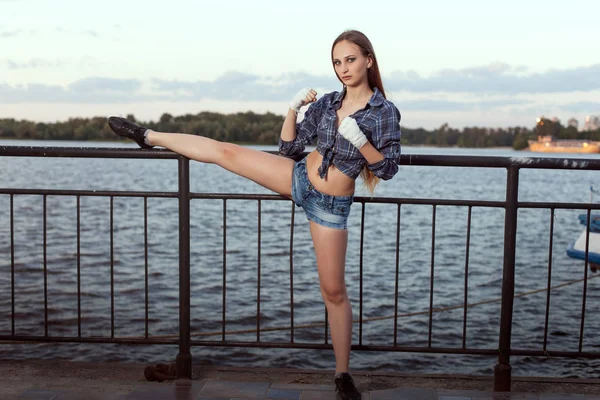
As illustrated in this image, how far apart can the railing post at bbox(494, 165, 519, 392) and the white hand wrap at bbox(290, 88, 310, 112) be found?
3.78 ft

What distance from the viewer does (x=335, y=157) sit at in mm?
3062

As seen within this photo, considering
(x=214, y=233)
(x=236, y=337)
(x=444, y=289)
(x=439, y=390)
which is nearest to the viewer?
(x=439, y=390)

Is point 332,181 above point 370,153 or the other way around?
the other way around

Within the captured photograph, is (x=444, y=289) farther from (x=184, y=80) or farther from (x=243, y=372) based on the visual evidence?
(x=184, y=80)

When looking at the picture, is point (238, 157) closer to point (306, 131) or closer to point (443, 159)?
point (306, 131)

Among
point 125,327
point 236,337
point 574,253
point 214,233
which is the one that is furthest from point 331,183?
point 214,233

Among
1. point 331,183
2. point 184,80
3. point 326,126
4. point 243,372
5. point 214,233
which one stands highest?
point 184,80

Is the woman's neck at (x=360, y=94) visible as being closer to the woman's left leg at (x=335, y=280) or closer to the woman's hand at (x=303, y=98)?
the woman's hand at (x=303, y=98)

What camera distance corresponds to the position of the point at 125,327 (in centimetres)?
896

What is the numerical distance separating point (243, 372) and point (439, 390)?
1092mm

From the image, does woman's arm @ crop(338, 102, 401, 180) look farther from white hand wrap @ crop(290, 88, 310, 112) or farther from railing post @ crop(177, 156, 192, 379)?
railing post @ crop(177, 156, 192, 379)

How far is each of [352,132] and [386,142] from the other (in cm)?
28

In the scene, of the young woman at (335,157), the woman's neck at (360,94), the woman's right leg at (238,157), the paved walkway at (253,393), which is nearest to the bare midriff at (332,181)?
the young woman at (335,157)

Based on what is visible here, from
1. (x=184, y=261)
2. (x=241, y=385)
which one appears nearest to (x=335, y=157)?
(x=184, y=261)
